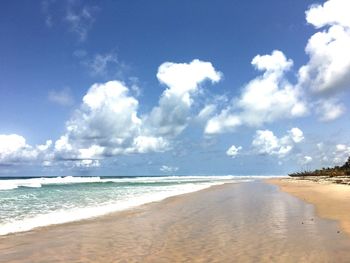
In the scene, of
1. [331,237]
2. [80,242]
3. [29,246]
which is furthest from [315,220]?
[29,246]

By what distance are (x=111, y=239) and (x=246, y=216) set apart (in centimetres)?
863

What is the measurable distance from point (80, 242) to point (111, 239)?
1.10 meters

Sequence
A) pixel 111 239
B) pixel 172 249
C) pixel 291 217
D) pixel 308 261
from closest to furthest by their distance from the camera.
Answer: pixel 308 261
pixel 172 249
pixel 111 239
pixel 291 217

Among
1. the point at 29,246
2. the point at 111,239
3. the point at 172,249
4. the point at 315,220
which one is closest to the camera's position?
the point at 172,249

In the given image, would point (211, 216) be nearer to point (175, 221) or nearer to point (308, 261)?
point (175, 221)

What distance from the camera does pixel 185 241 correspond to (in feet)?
43.8

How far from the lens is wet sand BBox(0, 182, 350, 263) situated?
11031mm

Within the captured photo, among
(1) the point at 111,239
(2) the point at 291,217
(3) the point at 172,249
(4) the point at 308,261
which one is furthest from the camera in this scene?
(2) the point at 291,217

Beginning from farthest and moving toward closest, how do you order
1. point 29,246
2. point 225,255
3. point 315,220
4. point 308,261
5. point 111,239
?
point 315,220
point 111,239
point 29,246
point 225,255
point 308,261

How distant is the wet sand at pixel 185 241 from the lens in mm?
11031

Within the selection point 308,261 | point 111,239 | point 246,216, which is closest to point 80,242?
point 111,239

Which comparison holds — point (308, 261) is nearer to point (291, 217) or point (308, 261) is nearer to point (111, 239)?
point (111, 239)

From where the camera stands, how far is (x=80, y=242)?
13.5 meters

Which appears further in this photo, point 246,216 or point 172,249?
point 246,216
